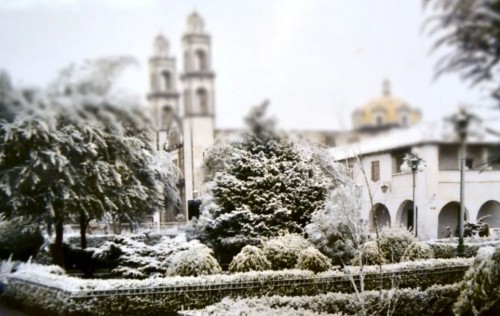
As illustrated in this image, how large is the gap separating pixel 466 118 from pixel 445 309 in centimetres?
136

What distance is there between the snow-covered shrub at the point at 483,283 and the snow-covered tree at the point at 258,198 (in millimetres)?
1057

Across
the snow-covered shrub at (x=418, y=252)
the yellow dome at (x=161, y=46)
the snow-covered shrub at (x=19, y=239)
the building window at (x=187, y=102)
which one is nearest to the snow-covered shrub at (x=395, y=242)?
the snow-covered shrub at (x=418, y=252)

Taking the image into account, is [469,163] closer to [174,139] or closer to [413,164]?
[413,164]

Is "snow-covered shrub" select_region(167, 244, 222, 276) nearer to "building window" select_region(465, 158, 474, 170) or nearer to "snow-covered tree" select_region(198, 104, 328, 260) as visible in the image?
"snow-covered tree" select_region(198, 104, 328, 260)

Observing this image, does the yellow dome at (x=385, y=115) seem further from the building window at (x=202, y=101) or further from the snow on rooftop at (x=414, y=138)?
the building window at (x=202, y=101)

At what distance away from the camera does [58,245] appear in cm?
394

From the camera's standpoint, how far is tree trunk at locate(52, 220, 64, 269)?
3.91m

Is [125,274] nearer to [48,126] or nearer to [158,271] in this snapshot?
[158,271]

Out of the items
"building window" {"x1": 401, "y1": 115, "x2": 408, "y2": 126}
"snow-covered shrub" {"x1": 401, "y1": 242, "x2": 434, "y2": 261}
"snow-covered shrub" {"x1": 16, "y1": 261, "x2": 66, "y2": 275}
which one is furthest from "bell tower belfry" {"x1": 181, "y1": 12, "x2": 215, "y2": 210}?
"snow-covered shrub" {"x1": 401, "y1": 242, "x2": 434, "y2": 261}

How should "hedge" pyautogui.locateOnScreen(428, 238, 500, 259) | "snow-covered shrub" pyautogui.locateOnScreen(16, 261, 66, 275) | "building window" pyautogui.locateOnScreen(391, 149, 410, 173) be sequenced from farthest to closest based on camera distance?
"hedge" pyautogui.locateOnScreen(428, 238, 500, 259) → "snow-covered shrub" pyautogui.locateOnScreen(16, 261, 66, 275) → "building window" pyautogui.locateOnScreen(391, 149, 410, 173)

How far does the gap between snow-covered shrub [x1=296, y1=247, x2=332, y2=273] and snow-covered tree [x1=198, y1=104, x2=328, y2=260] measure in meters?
0.18

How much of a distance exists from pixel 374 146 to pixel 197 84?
3.31 feet

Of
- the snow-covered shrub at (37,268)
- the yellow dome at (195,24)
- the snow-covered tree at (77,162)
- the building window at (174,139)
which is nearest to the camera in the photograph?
the snow-covered tree at (77,162)

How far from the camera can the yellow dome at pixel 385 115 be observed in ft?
12.2
